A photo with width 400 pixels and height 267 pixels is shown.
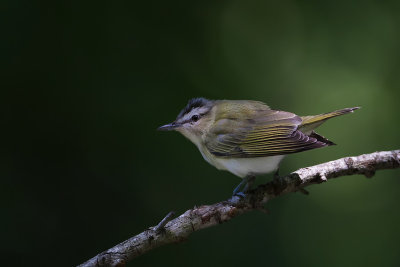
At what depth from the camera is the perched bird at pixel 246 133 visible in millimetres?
2873

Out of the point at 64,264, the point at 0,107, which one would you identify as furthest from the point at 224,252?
the point at 0,107

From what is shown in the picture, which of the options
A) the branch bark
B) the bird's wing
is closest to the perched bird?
the bird's wing

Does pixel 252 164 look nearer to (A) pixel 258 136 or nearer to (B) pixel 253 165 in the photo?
(B) pixel 253 165

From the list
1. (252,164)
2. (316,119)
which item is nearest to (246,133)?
(252,164)

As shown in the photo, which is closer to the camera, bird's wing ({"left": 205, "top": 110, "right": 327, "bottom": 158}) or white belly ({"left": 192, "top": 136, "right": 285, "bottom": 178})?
bird's wing ({"left": 205, "top": 110, "right": 327, "bottom": 158})

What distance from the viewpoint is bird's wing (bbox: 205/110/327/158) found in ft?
9.25

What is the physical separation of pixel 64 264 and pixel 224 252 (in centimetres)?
137

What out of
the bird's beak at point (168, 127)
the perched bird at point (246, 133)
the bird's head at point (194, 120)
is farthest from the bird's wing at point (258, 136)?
the bird's beak at point (168, 127)

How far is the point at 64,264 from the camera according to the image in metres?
3.59

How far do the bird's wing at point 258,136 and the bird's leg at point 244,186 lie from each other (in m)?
0.17

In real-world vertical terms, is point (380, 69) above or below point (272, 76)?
below

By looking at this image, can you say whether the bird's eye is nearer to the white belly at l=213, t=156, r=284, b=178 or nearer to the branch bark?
the white belly at l=213, t=156, r=284, b=178

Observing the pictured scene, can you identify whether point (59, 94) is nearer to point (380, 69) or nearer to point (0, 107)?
point (0, 107)

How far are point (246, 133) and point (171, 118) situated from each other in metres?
1.11
